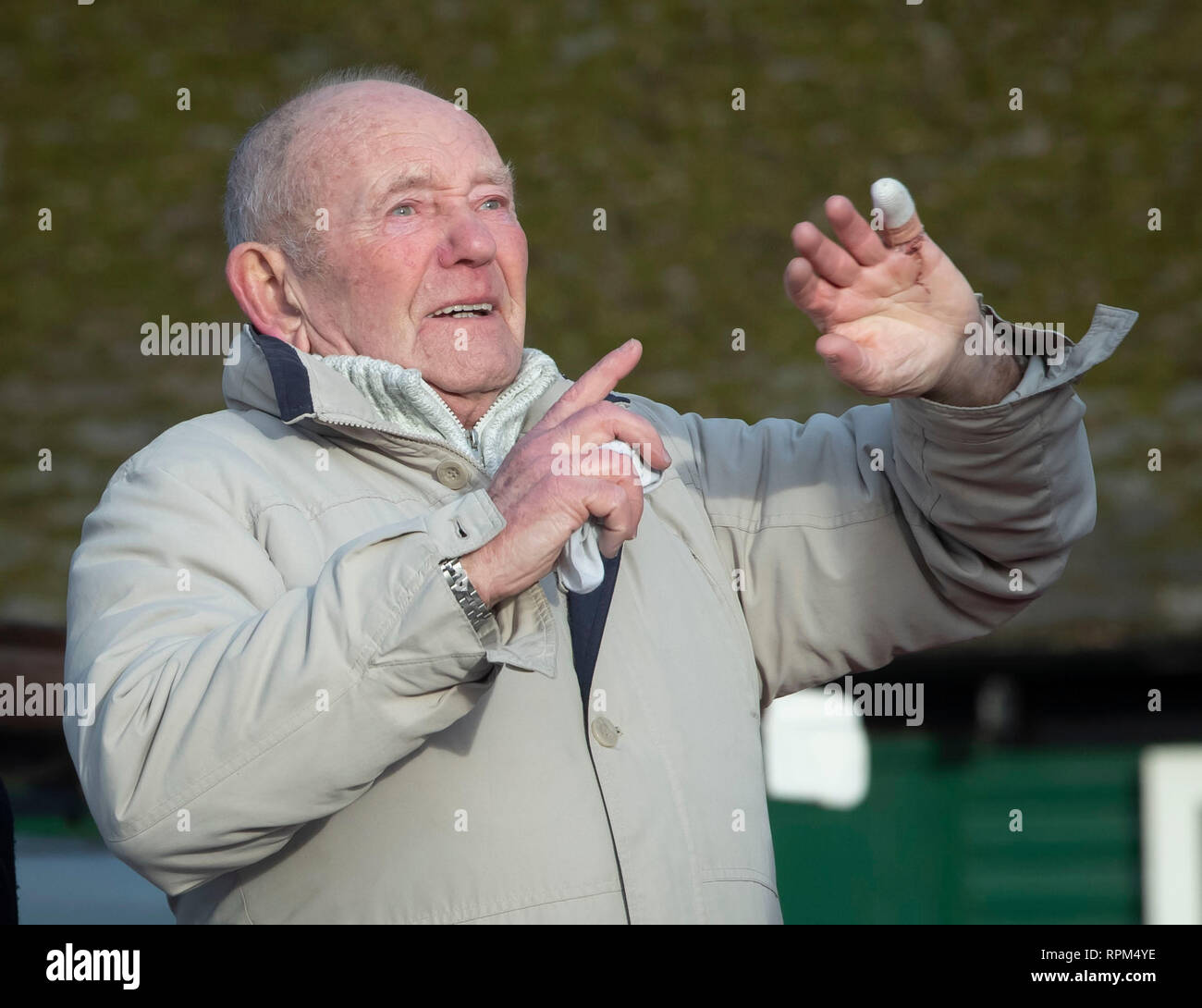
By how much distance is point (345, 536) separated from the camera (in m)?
2.08

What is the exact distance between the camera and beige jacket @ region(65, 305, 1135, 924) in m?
1.76

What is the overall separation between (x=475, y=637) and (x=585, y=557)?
223 millimetres

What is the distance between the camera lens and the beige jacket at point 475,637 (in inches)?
69.4

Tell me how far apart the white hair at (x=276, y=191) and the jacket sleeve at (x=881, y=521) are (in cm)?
64

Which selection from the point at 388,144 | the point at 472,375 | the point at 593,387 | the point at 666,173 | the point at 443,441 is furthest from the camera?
the point at 666,173

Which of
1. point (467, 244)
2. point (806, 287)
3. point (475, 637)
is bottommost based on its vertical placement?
point (475, 637)

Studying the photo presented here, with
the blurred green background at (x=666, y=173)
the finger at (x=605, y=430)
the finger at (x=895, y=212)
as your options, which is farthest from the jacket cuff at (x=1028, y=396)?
the blurred green background at (x=666, y=173)

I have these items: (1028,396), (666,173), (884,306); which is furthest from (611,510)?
(666,173)

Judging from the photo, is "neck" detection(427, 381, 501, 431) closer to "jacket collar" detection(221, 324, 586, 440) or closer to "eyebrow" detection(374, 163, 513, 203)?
"jacket collar" detection(221, 324, 586, 440)

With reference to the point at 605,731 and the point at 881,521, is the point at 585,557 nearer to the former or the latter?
the point at 605,731

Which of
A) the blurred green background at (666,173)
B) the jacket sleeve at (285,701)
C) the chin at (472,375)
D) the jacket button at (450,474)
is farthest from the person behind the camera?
the blurred green background at (666,173)

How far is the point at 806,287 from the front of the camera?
82.7 inches

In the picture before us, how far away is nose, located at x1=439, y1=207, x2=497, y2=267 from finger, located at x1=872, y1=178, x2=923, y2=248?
0.56 meters

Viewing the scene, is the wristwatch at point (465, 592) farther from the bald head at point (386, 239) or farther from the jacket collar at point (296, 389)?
the bald head at point (386, 239)
